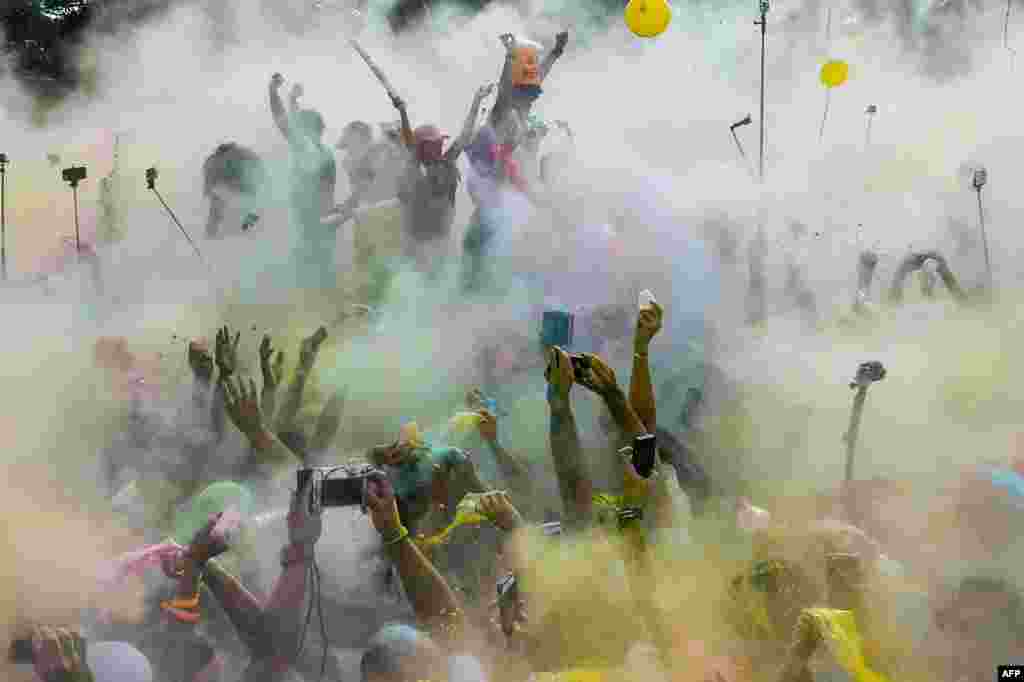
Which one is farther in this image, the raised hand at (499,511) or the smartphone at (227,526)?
the raised hand at (499,511)

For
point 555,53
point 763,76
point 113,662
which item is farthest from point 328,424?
point 763,76

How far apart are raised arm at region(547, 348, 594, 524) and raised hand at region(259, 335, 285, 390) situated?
1.10 metres

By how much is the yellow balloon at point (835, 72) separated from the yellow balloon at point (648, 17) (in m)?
0.75

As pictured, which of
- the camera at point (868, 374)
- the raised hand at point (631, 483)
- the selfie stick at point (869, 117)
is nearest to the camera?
the raised hand at point (631, 483)

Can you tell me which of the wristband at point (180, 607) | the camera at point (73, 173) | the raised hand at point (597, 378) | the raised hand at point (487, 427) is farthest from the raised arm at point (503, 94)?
the wristband at point (180, 607)

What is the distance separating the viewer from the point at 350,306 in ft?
14.7

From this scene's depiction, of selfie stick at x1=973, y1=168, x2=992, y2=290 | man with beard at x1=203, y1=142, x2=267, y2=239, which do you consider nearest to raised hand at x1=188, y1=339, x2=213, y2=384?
man with beard at x1=203, y1=142, x2=267, y2=239

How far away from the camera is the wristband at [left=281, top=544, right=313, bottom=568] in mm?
4305

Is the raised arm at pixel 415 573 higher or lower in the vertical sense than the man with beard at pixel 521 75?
lower

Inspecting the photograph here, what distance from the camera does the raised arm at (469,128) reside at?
4.61m

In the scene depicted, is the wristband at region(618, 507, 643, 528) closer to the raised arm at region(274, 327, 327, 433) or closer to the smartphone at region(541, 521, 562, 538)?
the smartphone at region(541, 521, 562, 538)

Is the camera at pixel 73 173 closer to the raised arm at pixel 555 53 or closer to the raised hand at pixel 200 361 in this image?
the raised hand at pixel 200 361

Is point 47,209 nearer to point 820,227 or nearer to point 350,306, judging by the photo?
point 350,306

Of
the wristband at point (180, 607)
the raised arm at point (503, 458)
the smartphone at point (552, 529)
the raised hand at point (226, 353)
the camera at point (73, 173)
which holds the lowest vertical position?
the wristband at point (180, 607)
